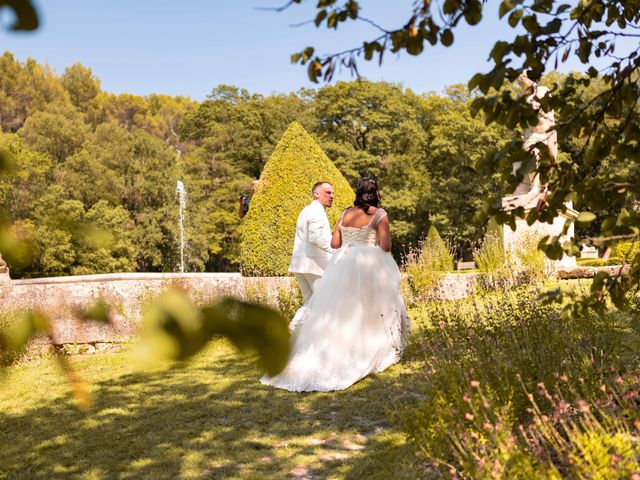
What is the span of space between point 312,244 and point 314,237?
100 millimetres

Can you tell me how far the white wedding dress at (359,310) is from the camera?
6.39m

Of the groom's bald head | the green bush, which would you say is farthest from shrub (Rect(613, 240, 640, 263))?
the groom's bald head

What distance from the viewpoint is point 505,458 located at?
265cm

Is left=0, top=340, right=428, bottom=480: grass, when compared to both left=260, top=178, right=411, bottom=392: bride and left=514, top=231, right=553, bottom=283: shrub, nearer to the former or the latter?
left=260, top=178, right=411, bottom=392: bride

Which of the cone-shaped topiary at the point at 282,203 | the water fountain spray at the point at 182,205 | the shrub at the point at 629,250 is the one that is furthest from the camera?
the water fountain spray at the point at 182,205

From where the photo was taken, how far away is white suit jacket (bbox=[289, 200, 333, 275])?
7.55 m

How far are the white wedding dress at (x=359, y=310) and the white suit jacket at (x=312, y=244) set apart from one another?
20.8 inches

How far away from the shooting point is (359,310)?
666 centimetres

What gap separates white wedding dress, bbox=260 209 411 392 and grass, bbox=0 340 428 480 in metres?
0.25

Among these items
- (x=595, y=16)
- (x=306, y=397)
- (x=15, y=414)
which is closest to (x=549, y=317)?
(x=306, y=397)

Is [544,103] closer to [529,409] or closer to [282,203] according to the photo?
[529,409]

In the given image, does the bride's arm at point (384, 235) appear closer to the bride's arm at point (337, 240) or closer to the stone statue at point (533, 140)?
the bride's arm at point (337, 240)

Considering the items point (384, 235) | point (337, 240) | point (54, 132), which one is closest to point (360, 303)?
point (384, 235)

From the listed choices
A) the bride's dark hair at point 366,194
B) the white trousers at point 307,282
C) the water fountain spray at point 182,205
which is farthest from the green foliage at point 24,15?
the water fountain spray at point 182,205
